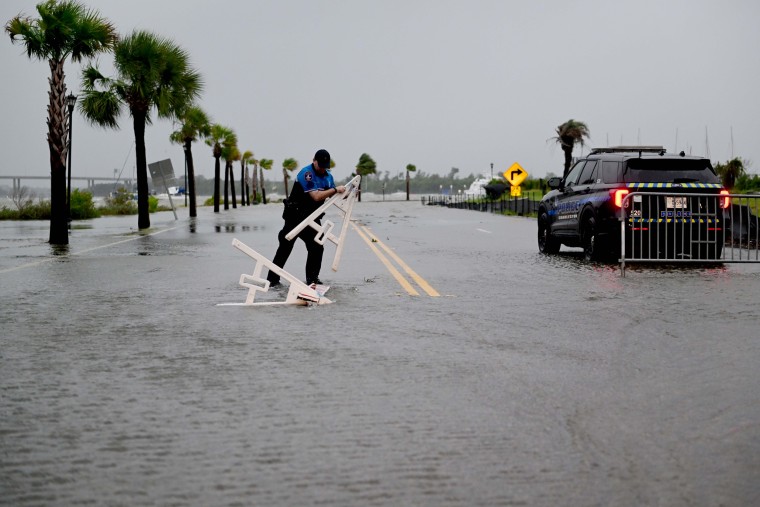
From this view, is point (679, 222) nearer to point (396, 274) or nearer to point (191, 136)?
point (396, 274)

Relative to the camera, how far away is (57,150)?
24688 millimetres

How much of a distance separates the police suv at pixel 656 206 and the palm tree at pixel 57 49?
13.8 metres

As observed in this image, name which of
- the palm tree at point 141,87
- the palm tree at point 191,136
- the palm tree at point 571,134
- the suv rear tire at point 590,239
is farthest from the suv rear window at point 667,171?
the palm tree at point 571,134

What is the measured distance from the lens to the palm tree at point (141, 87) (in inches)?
1403

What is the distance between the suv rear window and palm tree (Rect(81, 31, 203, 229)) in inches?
871

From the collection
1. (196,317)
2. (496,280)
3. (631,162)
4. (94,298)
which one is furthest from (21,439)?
(631,162)

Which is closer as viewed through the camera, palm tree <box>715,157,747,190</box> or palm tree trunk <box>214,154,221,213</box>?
palm tree <box>715,157,747,190</box>

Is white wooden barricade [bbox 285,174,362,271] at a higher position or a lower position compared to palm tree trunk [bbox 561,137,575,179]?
lower

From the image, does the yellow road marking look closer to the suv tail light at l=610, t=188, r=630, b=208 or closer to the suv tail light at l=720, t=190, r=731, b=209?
the suv tail light at l=610, t=188, r=630, b=208

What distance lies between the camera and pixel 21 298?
11.7m

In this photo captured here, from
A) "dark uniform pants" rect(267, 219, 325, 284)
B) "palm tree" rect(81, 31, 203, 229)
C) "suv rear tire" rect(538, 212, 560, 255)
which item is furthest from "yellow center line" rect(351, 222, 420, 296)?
"palm tree" rect(81, 31, 203, 229)

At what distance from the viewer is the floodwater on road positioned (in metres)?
4.39

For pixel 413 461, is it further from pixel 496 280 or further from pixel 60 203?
pixel 60 203

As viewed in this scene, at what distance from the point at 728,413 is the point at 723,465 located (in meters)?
1.14
